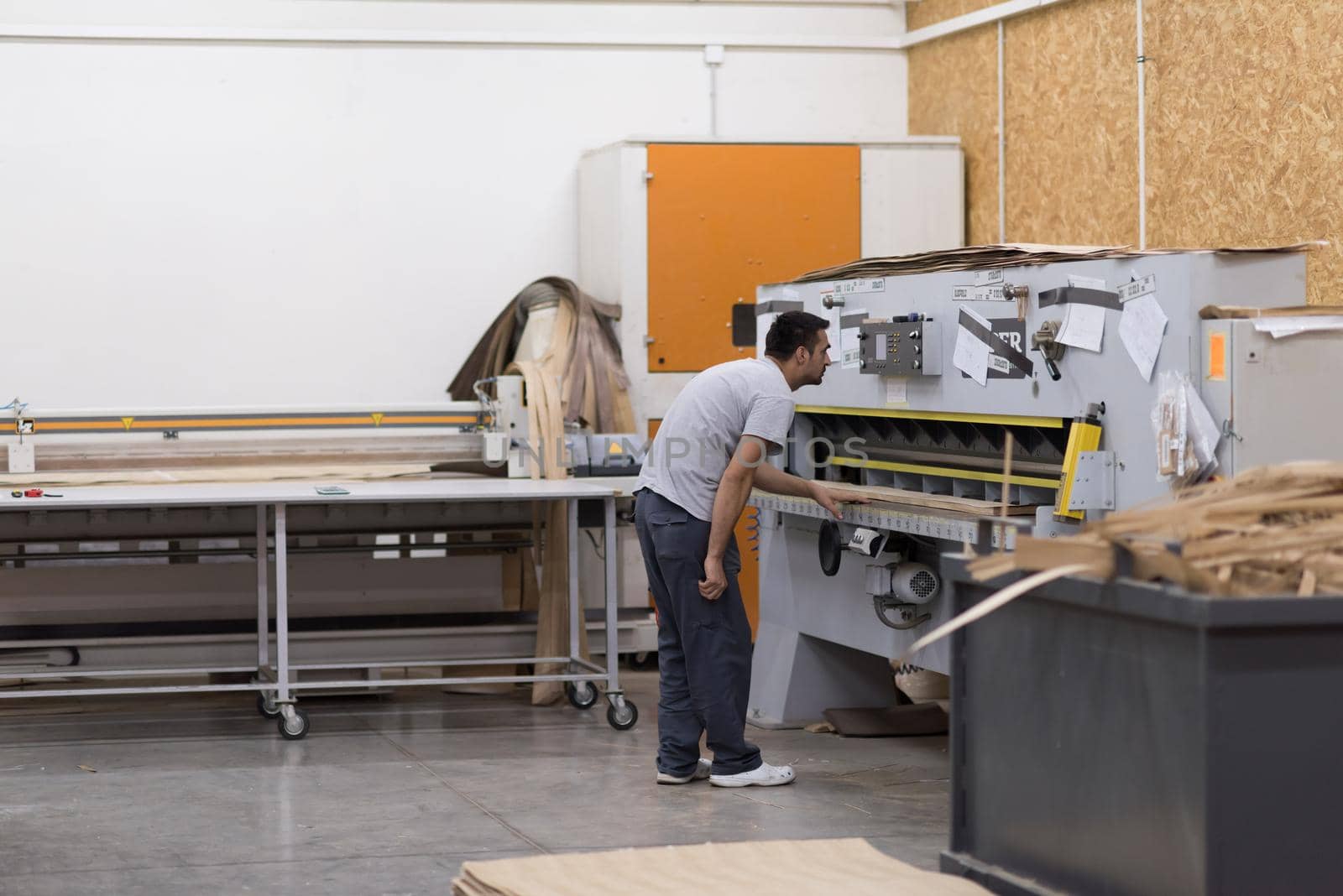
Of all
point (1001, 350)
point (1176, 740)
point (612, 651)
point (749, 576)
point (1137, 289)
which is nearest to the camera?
point (1176, 740)

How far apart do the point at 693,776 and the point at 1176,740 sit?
2424 millimetres

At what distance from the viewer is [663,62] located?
6.80 metres

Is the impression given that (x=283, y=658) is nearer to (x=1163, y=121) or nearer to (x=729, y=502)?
(x=729, y=502)

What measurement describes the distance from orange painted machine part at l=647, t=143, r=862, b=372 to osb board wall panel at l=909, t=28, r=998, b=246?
53 cm

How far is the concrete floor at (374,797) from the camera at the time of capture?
136 inches

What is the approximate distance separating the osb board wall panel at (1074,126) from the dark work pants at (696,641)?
2.22 metres

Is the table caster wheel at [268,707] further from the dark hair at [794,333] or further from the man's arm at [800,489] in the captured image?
the dark hair at [794,333]

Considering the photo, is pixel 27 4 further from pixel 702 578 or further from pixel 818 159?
pixel 702 578

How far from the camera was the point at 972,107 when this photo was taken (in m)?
6.46

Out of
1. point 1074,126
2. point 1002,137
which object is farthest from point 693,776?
point 1002,137

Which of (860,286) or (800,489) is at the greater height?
(860,286)

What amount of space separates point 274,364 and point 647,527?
9.61 ft

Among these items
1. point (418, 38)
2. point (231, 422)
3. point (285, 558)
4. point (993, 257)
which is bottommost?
point (285, 558)

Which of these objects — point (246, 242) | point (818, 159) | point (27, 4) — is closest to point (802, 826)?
point (818, 159)
